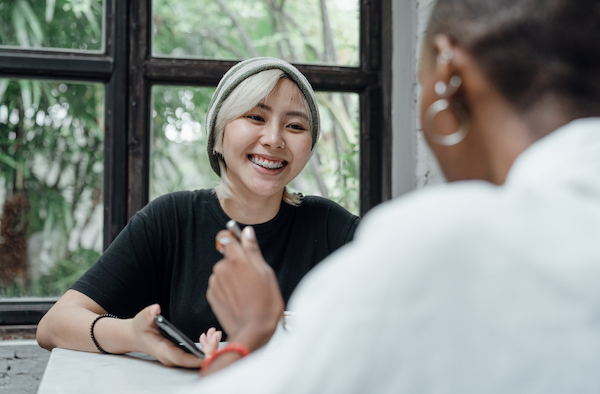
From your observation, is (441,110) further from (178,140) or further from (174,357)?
(178,140)

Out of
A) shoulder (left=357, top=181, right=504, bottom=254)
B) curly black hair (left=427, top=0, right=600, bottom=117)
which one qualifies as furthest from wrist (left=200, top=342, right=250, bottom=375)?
curly black hair (left=427, top=0, right=600, bottom=117)

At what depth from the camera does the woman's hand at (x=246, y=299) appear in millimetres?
527

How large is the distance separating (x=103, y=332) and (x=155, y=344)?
0.14m

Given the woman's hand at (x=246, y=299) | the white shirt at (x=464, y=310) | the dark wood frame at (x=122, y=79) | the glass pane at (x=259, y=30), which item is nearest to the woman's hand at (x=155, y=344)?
the woman's hand at (x=246, y=299)

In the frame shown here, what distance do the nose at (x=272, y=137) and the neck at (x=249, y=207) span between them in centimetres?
16

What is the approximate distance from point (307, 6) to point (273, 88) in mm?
894

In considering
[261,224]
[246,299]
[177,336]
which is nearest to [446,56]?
[246,299]

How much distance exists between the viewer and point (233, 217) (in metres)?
1.30

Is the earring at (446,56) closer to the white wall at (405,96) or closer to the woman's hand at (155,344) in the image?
the woman's hand at (155,344)

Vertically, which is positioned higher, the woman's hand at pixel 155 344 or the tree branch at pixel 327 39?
the tree branch at pixel 327 39

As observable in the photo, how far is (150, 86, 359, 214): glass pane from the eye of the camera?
183 centimetres

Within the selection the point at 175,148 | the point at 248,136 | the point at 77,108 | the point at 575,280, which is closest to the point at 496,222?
the point at 575,280

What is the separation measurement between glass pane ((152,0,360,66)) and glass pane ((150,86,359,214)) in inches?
6.2

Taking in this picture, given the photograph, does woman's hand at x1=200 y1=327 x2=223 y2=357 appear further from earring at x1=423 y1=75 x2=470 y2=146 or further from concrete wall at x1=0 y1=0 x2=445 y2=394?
concrete wall at x1=0 y1=0 x2=445 y2=394
